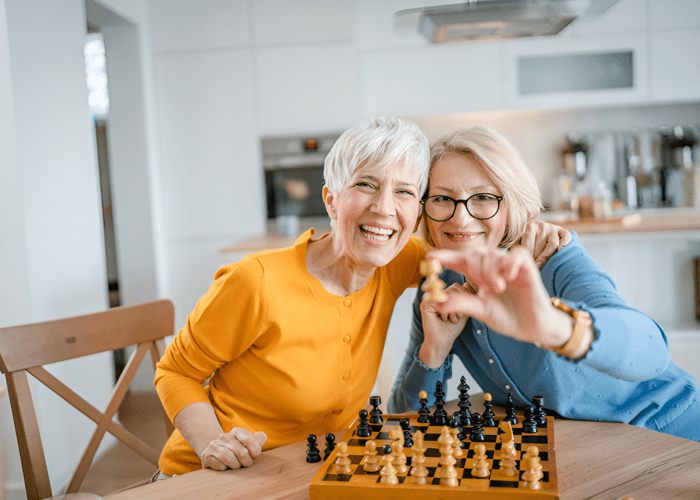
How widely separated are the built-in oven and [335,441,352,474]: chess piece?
3149 mm

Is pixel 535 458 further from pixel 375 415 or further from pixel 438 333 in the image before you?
pixel 438 333

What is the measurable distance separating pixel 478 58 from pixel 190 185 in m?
2.14

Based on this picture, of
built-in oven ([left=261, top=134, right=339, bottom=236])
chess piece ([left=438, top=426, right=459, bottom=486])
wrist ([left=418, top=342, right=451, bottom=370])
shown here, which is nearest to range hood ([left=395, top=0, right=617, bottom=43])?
wrist ([left=418, top=342, right=451, bottom=370])

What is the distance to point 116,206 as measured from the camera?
13.2ft

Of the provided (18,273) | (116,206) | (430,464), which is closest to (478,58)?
(116,206)

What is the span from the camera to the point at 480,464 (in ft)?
3.05

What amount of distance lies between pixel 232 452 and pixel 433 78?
11.1 ft

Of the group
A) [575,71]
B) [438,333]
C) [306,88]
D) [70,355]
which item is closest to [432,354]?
[438,333]

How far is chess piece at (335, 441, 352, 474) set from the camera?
0.96 meters

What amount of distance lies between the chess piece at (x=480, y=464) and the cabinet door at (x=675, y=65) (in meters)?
3.76

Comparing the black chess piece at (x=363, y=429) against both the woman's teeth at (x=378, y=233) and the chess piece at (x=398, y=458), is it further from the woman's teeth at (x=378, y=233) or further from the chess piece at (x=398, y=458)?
the woman's teeth at (x=378, y=233)

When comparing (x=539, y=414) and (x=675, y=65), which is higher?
(x=675, y=65)

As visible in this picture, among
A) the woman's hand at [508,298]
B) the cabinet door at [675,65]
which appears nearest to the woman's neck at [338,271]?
the woman's hand at [508,298]

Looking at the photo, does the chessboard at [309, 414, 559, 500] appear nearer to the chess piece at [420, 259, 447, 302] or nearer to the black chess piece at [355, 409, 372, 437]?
the black chess piece at [355, 409, 372, 437]
